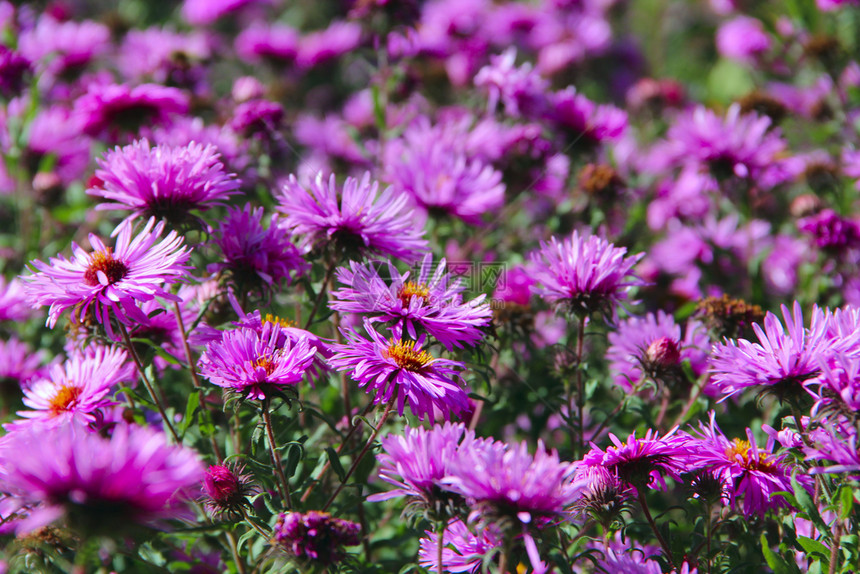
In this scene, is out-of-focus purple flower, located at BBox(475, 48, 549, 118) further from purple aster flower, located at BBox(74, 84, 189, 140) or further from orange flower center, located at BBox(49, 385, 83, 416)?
orange flower center, located at BBox(49, 385, 83, 416)

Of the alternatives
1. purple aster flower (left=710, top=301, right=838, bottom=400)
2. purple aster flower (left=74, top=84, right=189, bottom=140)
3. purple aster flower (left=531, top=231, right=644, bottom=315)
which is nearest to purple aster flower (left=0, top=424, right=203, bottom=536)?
purple aster flower (left=531, top=231, right=644, bottom=315)

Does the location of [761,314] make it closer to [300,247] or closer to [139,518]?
[300,247]

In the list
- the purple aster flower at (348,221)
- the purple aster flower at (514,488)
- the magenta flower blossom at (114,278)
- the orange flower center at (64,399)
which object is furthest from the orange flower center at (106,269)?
the purple aster flower at (514,488)

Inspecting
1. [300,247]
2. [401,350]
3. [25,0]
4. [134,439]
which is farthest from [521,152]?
[25,0]

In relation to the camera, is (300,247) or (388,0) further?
(388,0)

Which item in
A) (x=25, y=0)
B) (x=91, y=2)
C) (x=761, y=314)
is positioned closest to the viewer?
(x=761, y=314)
